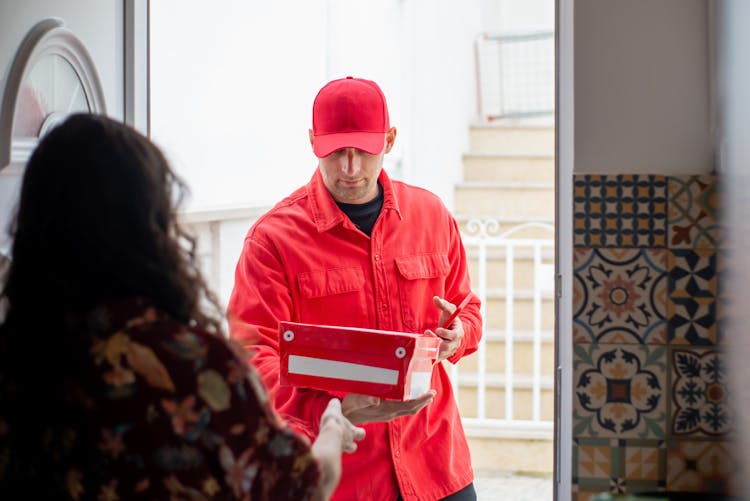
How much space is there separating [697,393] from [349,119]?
2.85ft

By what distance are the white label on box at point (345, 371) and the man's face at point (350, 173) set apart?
19.8 inches

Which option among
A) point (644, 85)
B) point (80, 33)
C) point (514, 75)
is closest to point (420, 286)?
point (644, 85)

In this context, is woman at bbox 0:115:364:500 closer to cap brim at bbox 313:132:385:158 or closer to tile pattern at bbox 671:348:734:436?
tile pattern at bbox 671:348:734:436

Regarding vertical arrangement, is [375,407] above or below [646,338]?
below

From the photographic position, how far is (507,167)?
539cm

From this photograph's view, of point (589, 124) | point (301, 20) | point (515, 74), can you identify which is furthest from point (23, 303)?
point (515, 74)

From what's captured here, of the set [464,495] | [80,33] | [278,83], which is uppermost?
[278,83]

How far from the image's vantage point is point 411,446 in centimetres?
174

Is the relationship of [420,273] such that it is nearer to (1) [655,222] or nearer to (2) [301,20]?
(1) [655,222]

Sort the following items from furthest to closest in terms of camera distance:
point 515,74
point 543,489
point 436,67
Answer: point 515,74 < point 436,67 < point 543,489

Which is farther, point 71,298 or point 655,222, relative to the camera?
point 655,222

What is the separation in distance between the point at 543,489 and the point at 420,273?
2170 mm

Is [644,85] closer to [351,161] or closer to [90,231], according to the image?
[351,161]

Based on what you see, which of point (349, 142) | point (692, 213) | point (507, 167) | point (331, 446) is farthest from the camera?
point (507, 167)
